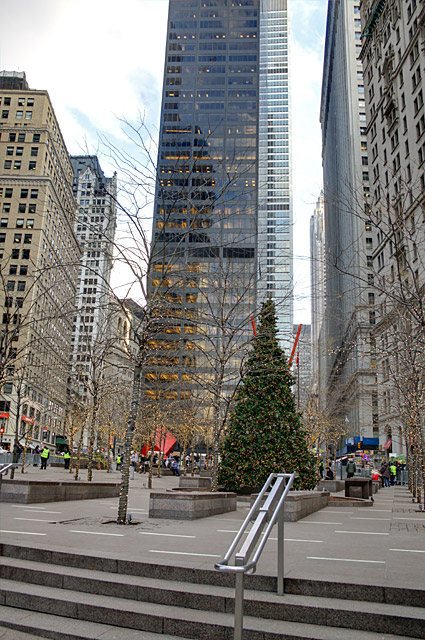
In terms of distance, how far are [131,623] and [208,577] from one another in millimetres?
1084

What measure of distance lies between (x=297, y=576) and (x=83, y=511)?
29.6ft

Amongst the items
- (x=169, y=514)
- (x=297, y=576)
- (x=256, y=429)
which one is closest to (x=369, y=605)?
(x=297, y=576)

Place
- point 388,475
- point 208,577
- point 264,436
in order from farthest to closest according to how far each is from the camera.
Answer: point 388,475 < point 264,436 < point 208,577

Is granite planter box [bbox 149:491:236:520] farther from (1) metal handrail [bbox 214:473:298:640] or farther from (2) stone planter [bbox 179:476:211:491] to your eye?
(2) stone planter [bbox 179:476:211:491]

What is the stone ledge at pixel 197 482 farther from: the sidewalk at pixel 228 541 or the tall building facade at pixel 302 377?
the sidewalk at pixel 228 541

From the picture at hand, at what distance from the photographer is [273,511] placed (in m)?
5.65

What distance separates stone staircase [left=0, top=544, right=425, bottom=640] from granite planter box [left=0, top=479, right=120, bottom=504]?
27.7 feet

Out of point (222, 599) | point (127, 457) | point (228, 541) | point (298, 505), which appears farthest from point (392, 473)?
point (222, 599)

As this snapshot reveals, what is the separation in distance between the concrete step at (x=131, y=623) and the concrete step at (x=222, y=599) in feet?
0.32

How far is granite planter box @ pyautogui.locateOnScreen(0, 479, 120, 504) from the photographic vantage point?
14.9 meters

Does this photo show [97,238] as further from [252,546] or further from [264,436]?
[252,546]

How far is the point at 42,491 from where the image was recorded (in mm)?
15352

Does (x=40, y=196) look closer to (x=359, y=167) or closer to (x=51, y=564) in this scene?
(x=359, y=167)

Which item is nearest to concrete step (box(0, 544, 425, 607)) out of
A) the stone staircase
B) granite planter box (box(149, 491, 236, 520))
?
the stone staircase
